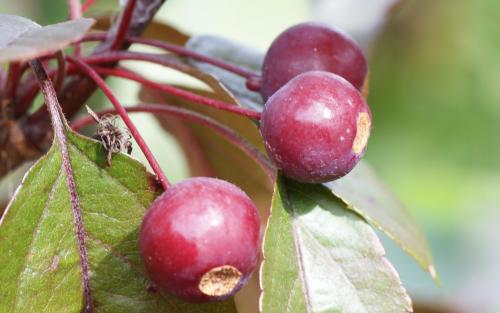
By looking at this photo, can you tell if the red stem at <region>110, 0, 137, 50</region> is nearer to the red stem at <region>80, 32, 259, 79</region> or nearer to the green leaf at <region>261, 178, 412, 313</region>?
the red stem at <region>80, 32, 259, 79</region>

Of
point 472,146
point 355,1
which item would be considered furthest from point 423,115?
point 355,1

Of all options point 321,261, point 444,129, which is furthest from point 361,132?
point 444,129

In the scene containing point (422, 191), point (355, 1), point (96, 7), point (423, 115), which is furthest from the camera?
point (423, 115)

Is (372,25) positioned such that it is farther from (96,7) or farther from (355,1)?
(96,7)

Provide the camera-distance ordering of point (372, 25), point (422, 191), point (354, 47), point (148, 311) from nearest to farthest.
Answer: point (148, 311)
point (354, 47)
point (372, 25)
point (422, 191)

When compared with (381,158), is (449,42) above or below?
above
